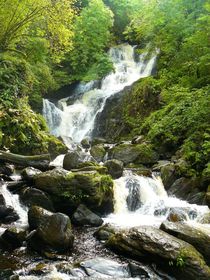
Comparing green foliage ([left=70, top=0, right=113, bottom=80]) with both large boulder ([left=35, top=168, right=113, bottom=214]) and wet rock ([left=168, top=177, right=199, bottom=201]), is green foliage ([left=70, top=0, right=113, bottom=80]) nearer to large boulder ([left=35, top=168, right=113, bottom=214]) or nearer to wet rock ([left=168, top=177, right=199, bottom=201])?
wet rock ([left=168, top=177, right=199, bottom=201])

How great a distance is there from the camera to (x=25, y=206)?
35.5ft

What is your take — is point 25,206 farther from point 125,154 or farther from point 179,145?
point 179,145

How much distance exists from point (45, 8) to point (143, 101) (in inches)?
332

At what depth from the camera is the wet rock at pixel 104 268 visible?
7.32m

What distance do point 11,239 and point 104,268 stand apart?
2474 millimetres

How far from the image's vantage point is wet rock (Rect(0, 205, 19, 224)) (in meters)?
10.0

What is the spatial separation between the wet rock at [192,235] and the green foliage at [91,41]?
21.0m

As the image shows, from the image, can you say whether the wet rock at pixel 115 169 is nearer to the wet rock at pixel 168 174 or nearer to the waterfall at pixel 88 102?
the wet rock at pixel 168 174

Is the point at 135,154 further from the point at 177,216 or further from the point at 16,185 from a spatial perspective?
the point at 16,185

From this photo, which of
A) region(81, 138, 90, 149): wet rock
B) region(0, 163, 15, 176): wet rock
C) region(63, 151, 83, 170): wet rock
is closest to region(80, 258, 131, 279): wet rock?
region(0, 163, 15, 176): wet rock

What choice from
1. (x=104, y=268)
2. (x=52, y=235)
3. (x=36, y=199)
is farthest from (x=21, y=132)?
(x=104, y=268)

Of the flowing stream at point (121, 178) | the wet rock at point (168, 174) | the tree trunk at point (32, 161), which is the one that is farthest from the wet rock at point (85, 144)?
the tree trunk at point (32, 161)

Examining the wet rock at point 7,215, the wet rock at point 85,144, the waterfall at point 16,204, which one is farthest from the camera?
the wet rock at point 85,144

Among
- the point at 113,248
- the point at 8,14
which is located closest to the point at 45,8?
the point at 8,14
